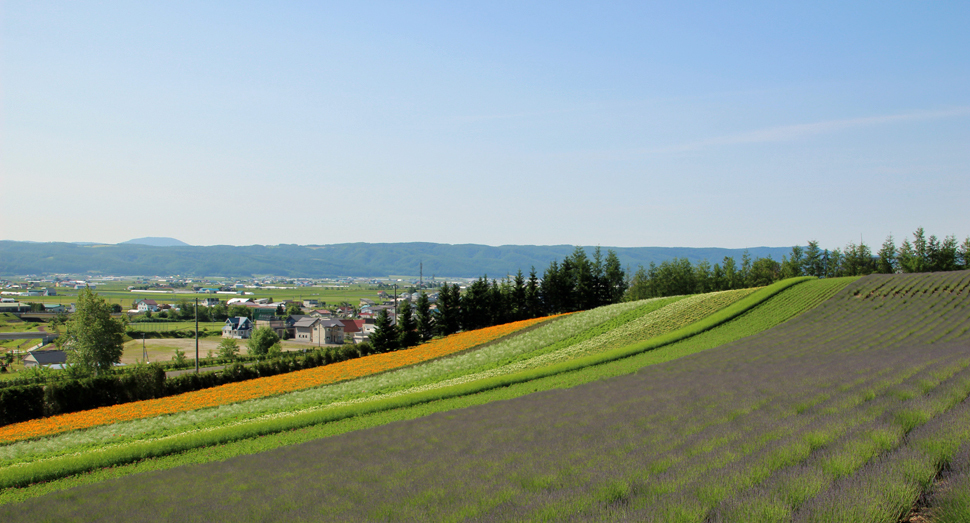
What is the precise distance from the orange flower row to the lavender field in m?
19.5

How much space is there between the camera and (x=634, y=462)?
25.7ft

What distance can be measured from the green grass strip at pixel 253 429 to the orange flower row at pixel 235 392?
11874 millimetres

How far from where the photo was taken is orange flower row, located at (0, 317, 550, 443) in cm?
2851

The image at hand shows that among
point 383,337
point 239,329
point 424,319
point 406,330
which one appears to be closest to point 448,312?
point 424,319

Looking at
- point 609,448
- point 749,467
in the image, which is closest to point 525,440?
point 609,448

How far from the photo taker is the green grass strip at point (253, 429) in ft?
51.6

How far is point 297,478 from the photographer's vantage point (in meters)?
10.4

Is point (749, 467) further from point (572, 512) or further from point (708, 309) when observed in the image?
point (708, 309)

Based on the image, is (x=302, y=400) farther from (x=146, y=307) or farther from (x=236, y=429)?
(x=146, y=307)

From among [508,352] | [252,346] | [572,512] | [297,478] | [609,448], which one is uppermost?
[572,512]

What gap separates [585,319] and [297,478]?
39.9 meters

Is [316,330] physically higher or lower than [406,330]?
lower

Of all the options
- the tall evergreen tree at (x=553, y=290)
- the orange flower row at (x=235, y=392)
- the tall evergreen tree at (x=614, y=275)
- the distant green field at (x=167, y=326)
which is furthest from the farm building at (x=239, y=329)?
the orange flower row at (x=235, y=392)

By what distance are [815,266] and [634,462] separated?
105 meters
